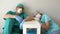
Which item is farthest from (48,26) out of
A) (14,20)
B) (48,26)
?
(14,20)

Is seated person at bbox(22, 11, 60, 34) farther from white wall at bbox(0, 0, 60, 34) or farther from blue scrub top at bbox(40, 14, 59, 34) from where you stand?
white wall at bbox(0, 0, 60, 34)

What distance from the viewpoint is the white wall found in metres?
2.81

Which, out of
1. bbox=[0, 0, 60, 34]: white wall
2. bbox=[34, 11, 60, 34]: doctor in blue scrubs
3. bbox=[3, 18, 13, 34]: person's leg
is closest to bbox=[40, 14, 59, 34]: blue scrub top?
bbox=[34, 11, 60, 34]: doctor in blue scrubs

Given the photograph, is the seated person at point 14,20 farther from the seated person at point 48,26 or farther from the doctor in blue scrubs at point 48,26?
the doctor in blue scrubs at point 48,26

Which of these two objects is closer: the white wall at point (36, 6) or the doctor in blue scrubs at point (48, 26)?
the doctor in blue scrubs at point (48, 26)

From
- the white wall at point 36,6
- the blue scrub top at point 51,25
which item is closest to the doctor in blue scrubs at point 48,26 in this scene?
the blue scrub top at point 51,25

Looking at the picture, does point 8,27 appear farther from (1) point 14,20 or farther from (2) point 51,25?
(2) point 51,25

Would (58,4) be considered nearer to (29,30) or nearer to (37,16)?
(37,16)

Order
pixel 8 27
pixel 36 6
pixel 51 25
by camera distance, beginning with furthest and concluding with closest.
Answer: pixel 36 6 < pixel 51 25 < pixel 8 27

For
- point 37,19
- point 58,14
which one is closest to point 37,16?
point 37,19

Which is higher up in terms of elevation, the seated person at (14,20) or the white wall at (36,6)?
the white wall at (36,6)

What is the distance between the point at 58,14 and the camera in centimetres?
290

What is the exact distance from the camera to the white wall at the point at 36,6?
9.23ft

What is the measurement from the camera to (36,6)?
285 cm
